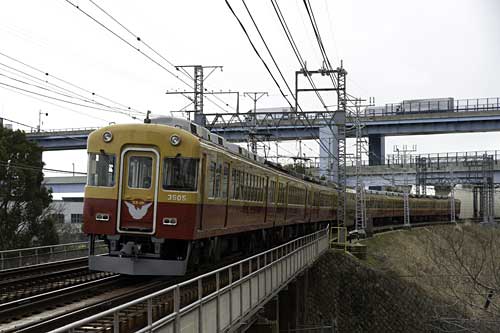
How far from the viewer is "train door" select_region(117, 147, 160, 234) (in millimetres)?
12508

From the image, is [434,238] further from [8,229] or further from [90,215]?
[90,215]

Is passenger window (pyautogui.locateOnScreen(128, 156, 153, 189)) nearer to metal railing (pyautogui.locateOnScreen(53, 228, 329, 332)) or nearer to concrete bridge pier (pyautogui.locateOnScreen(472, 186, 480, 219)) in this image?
metal railing (pyautogui.locateOnScreen(53, 228, 329, 332))

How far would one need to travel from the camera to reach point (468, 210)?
265 ft

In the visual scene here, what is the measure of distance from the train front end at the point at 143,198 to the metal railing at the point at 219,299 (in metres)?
1.07

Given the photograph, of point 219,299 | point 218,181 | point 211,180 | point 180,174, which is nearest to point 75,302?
point 219,299

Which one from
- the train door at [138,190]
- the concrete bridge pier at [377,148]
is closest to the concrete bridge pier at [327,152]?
the concrete bridge pier at [377,148]

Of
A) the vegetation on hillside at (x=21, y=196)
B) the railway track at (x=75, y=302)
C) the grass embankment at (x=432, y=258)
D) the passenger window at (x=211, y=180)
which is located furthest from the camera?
the vegetation on hillside at (x=21, y=196)

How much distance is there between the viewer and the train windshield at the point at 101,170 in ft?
42.2

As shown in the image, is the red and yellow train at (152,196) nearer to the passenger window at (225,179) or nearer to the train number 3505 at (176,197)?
the train number 3505 at (176,197)

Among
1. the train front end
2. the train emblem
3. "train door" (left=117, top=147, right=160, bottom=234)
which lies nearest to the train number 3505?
the train front end

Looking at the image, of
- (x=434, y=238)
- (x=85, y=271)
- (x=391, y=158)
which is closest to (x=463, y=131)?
(x=391, y=158)

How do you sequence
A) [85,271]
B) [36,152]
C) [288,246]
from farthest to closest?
1. [36,152]
2. [288,246]
3. [85,271]

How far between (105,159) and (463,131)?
54457 millimetres

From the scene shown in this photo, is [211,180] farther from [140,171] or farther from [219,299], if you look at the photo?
[219,299]
